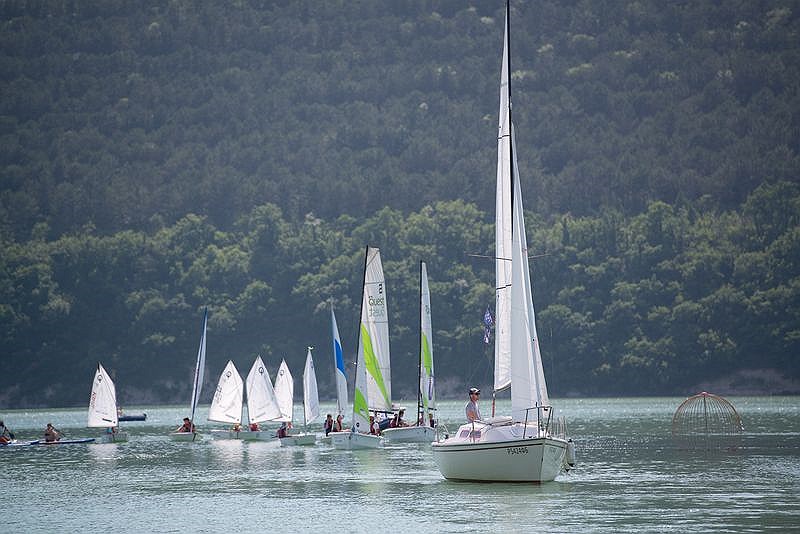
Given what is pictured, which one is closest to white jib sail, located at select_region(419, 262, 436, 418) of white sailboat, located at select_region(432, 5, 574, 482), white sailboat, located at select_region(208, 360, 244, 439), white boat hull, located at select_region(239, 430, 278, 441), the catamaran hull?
white boat hull, located at select_region(239, 430, 278, 441)

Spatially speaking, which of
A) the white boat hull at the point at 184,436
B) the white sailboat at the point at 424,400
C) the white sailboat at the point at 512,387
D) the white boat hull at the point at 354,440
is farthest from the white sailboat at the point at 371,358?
the white sailboat at the point at 512,387

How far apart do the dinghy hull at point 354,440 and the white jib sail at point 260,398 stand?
548 inches

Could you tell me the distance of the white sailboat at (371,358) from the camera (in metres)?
66.9

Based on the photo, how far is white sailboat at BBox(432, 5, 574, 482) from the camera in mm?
42062

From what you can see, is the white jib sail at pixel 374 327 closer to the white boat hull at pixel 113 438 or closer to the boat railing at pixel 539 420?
the white boat hull at pixel 113 438

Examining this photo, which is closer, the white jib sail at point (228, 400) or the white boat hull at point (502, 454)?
the white boat hull at point (502, 454)

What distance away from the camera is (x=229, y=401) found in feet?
272

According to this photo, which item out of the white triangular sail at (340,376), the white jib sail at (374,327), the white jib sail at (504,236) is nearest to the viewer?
the white jib sail at (504,236)

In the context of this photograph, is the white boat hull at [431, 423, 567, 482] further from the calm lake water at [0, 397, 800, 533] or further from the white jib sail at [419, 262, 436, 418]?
the white jib sail at [419, 262, 436, 418]

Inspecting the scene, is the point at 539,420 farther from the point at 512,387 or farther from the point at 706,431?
the point at 706,431

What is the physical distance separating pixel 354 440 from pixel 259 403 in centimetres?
1603

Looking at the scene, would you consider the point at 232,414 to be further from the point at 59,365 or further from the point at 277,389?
the point at 59,365

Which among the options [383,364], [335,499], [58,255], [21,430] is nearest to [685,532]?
[335,499]

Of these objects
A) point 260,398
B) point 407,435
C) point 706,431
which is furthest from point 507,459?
point 260,398
